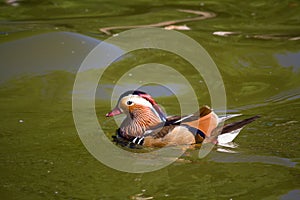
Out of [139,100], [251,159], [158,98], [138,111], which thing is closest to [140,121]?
[138,111]

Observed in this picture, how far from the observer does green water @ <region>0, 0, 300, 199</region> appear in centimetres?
579

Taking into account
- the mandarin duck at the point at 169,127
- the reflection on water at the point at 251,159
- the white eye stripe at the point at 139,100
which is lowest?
the reflection on water at the point at 251,159

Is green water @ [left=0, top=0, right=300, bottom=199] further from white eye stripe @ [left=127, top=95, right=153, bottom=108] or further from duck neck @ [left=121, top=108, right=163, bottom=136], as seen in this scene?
white eye stripe @ [left=127, top=95, right=153, bottom=108]

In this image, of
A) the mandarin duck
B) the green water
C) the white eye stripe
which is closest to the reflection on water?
the green water

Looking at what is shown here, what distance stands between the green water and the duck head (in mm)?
332

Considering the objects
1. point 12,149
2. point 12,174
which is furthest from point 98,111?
point 12,174

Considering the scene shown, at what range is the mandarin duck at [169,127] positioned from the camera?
662 cm

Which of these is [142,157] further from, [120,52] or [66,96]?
[120,52]

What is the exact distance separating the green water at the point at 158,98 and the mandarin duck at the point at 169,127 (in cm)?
21

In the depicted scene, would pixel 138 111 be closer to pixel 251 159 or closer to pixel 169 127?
pixel 169 127

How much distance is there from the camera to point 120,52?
377 inches

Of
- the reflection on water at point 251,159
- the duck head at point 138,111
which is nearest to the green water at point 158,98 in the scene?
the reflection on water at point 251,159

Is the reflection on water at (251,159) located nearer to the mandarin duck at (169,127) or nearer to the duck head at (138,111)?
the mandarin duck at (169,127)

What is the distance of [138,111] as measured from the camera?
7246 millimetres
